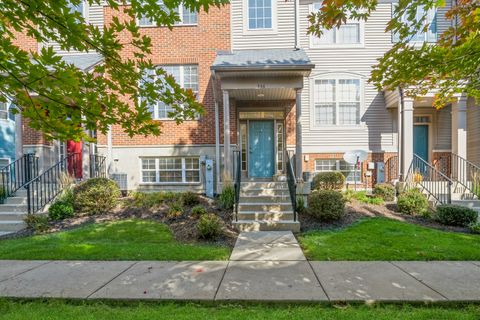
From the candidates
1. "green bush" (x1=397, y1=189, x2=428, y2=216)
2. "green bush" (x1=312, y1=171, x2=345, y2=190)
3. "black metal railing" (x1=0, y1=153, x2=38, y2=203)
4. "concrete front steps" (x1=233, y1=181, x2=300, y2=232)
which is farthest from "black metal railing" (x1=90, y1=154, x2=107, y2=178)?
"green bush" (x1=397, y1=189, x2=428, y2=216)

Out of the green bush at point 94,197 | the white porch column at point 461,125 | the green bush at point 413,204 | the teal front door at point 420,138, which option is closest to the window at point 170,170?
the green bush at point 94,197

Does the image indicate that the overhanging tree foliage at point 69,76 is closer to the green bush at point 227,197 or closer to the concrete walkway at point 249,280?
the concrete walkway at point 249,280

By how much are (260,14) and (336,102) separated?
15.3ft

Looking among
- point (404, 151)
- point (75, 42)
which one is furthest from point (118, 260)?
point (404, 151)

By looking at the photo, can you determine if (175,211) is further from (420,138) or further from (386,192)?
(420,138)

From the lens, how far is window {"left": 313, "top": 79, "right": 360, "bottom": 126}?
1100 cm

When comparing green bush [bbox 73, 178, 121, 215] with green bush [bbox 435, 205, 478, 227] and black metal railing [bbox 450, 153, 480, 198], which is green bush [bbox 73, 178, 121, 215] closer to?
green bush [bbox 435, 205, 478, 227]

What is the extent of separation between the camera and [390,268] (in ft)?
14.6

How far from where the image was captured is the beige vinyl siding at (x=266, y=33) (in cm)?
1084

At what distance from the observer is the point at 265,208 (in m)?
7.56

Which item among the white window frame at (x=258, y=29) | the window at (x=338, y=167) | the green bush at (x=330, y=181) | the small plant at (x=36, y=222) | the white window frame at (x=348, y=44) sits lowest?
the small plant at (x=36, y=222)

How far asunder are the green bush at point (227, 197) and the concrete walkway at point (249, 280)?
2.97m

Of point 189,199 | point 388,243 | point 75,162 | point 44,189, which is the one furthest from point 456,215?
point 75,162

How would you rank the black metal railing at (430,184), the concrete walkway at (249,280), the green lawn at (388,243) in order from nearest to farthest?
the concrete walkway at (249,280)
the green lawn at (388,243)
the black metal railing at (430,184)
